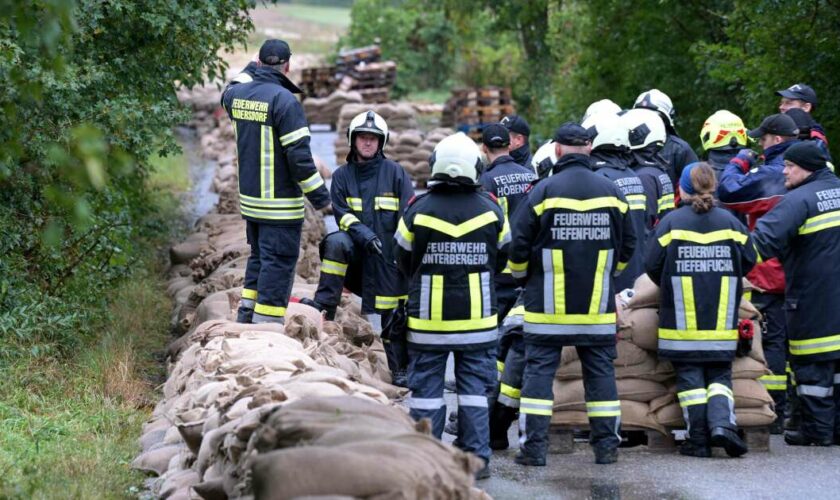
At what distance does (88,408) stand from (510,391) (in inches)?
114

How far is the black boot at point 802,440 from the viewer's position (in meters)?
7.92

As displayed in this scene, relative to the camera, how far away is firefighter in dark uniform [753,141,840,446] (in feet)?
26.0

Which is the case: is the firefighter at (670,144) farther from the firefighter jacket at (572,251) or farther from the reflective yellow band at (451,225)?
the reflective yellow band at (451,225)

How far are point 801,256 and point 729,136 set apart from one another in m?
1.62

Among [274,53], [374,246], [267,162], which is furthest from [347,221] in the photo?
[274,53]

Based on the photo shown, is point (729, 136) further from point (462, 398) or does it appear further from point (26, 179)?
point (26, 179)

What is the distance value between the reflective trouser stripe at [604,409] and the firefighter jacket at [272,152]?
2.47 meters

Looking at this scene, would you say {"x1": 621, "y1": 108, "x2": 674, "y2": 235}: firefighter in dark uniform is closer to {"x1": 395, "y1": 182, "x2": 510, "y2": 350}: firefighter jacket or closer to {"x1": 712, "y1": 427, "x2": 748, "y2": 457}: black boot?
{"x1": 712, "y1": 427, "x2": 748, "y2": 457}: black boot

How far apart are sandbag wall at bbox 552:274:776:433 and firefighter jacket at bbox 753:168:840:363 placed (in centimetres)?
39

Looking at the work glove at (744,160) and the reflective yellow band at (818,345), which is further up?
the work glove at (744,160)

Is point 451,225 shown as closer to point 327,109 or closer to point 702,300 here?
point 702,300

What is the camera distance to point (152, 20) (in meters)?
10.7

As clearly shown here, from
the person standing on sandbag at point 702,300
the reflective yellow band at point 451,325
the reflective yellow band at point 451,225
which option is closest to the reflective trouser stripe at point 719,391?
the person standing on sandbag at point 702,300

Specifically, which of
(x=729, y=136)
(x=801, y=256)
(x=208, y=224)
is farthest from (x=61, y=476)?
(x=208, y=224)
